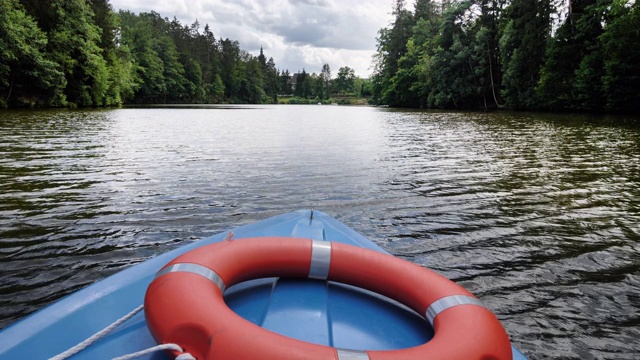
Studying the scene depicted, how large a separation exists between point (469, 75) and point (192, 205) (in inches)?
1403

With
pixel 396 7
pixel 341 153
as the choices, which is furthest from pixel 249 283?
pixel 396 7

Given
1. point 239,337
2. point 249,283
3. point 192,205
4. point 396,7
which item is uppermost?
point 396,7

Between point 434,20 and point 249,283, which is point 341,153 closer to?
point 249,283

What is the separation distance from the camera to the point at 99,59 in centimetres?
2972

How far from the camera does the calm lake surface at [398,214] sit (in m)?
2.62

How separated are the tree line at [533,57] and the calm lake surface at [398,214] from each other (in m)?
16.5

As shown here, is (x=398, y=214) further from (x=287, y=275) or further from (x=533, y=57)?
(x=533, y=57)

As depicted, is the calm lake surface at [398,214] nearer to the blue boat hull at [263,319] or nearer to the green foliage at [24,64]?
the blue boat hull at [263,319]

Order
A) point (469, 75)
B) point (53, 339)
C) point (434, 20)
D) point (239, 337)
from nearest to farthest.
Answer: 1. point (239, 337)
2. point (53, 339)
3. point (469, 75)
4. point (434, 20)

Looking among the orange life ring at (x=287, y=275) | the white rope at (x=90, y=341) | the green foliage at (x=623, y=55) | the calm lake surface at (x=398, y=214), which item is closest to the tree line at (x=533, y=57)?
the green foliage at (x=623, y=55)

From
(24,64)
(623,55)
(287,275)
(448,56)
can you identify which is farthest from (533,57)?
(24,64)

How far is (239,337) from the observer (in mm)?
1153

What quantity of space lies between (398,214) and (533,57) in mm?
29063

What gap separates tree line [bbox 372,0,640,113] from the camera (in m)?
21.3
